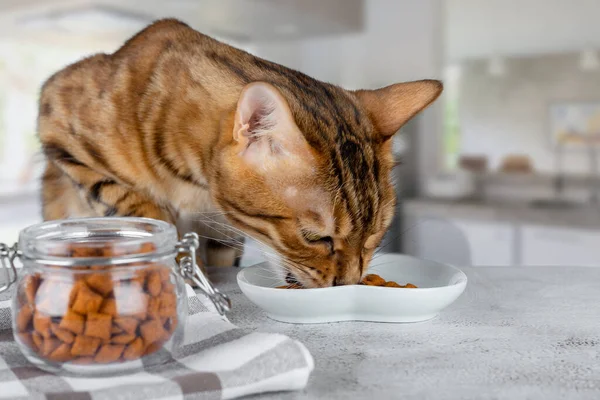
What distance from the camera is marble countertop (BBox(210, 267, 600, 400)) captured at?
613mm

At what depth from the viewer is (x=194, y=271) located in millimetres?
700

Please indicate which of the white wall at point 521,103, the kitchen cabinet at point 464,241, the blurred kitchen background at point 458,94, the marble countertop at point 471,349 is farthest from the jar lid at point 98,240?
the white wall at point 521,103

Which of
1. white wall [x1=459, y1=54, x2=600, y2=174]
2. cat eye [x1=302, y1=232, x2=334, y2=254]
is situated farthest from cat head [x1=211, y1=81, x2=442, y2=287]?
white wall [x1=459, y1=54, x2=600, y2=174]

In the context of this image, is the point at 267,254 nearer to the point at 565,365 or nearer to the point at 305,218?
the point at 305,218

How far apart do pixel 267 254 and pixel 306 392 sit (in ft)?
1.22

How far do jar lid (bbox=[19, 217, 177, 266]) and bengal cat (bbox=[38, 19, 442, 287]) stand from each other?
0.22m

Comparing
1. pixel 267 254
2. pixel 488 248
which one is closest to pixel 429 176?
pixel 488 248

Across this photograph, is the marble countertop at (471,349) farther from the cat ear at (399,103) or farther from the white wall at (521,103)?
the white wall at (521,103)

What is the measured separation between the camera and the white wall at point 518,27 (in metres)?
3.28

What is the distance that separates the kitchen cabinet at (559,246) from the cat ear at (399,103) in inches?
86.1

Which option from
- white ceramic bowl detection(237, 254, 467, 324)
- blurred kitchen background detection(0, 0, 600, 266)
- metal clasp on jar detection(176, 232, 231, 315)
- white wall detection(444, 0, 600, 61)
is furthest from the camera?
white wall detection(444, 0, 600, 61)

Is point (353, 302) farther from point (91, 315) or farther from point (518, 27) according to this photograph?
point (518, 27)

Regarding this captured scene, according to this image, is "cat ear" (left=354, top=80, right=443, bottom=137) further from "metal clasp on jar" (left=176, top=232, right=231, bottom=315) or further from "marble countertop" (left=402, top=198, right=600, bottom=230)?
"marble countertop" (left=402, top=198, right=600, bottom=230)

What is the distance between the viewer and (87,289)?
60 centimetres
